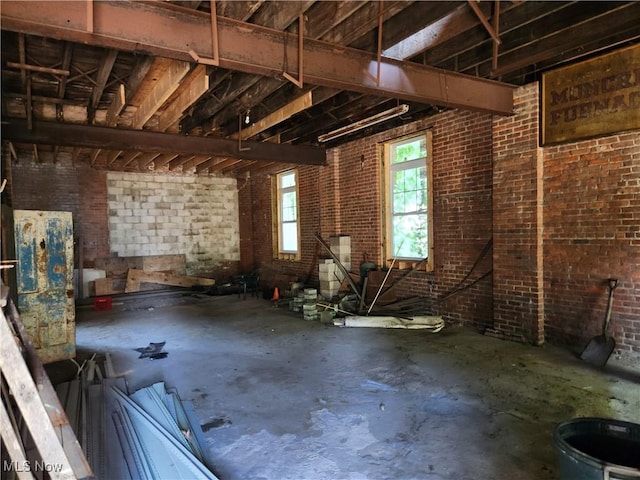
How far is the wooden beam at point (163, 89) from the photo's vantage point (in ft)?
12.8

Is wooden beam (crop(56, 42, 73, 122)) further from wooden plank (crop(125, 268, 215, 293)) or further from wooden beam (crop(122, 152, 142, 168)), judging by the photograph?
wooden plank (crop(125, 268, 215, 293))

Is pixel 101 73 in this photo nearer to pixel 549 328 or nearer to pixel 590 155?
pixel 590 155

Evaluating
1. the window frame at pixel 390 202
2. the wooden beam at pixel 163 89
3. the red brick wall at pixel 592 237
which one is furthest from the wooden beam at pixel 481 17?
the window frame at pixel 390 202

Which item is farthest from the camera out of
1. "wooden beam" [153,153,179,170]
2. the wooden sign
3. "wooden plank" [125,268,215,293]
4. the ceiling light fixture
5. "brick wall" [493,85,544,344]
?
"wooden plank" [125,268,215,293]

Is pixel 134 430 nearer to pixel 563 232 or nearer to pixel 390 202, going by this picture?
pixel 563 232

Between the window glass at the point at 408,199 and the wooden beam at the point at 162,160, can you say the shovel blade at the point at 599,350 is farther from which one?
the wooden beam at the point at 162,160

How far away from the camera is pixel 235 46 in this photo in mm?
3039

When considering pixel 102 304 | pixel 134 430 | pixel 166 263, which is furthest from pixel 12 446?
pixel 166 263

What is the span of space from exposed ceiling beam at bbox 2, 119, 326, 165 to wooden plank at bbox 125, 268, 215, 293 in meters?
Answer: 4.37

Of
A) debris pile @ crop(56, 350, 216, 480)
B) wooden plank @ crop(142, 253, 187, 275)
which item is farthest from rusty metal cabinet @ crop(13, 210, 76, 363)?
wooden plank @ crop(142, 253, 187, 275)

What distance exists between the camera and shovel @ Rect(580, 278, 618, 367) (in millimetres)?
3863

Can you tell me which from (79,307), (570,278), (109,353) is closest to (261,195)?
(79,307)

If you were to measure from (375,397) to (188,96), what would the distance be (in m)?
3.86

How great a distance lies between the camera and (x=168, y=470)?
2.17 m
